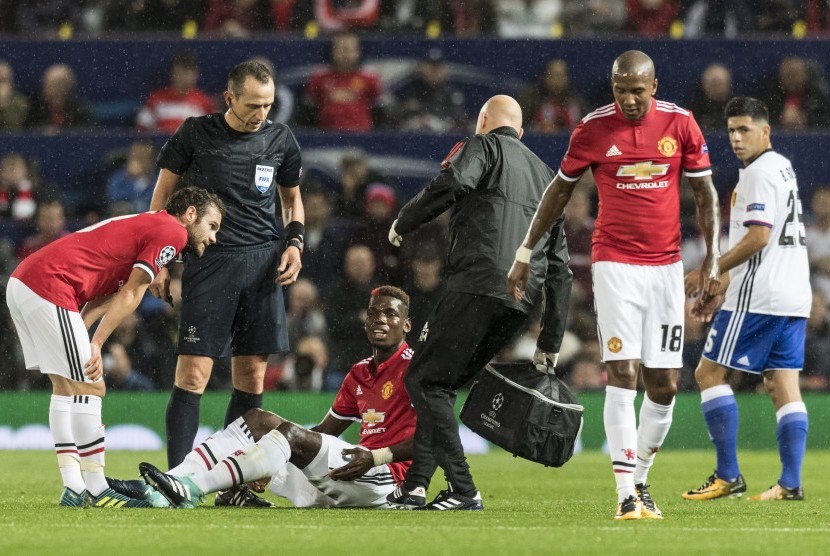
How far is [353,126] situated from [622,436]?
30.1 ft

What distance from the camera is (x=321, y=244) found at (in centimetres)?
1379

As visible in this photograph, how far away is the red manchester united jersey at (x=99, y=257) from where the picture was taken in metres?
7.41

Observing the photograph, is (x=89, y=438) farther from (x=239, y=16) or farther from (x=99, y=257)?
(x=239, y=16)

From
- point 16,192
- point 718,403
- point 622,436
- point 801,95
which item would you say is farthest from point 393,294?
point 801,95

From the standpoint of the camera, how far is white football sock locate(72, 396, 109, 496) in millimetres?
7406

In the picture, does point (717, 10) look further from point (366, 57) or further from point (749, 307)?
point (749, 307)

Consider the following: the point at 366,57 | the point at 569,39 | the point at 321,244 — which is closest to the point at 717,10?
the point at 569,39

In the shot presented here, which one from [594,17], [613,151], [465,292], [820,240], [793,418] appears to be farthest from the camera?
[594,17]

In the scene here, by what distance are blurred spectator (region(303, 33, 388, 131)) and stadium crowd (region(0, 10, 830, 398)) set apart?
0.06 feet

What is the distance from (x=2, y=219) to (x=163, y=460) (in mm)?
4059

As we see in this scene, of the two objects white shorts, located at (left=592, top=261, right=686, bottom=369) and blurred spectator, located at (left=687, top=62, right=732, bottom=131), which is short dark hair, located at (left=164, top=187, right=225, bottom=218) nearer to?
white shorts, located at (left=592, top=261, right=686, bottom=369)

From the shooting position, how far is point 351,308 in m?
13.2

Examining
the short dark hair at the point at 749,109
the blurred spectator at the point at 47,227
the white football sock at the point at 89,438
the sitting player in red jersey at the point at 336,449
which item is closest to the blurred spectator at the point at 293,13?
the blurred spectator at the point at 47,227

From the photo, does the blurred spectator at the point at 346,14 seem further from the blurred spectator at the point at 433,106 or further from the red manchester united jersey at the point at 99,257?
the red manchester united jersey at the point at 99,257
